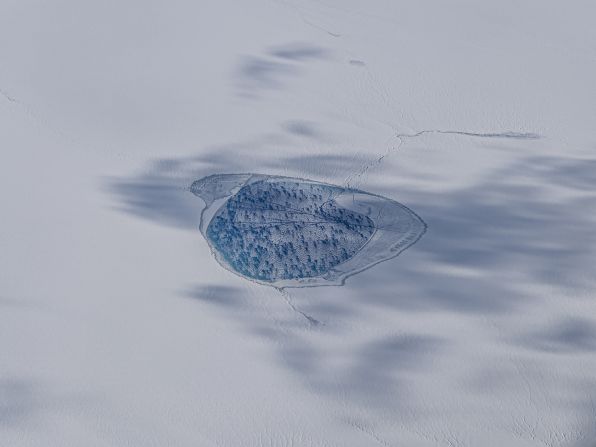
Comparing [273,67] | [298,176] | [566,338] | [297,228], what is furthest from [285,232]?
[273,67]

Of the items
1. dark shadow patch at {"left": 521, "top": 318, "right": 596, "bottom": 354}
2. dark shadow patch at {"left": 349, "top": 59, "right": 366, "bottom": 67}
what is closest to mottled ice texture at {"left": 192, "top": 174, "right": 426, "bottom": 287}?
dark shadow patch at {"left": 521, "top": 318, "right": 596, "bottom": 354}

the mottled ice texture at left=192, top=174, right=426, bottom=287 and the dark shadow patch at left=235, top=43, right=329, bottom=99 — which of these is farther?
the dark shadow patch at left=235, top=43, right=329, bottom=99

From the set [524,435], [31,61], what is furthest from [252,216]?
[31,61]

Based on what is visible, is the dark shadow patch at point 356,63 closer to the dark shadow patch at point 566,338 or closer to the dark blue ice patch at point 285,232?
the dark blue ice patch at point 285,232

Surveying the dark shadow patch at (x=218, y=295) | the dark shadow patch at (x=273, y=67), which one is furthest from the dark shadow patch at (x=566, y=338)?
the dark shadow patch at (x=273, y=67)

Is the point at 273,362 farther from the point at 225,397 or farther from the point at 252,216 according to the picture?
the point at 252,216

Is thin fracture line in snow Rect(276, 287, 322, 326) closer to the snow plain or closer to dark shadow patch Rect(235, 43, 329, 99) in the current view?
the snow plain
